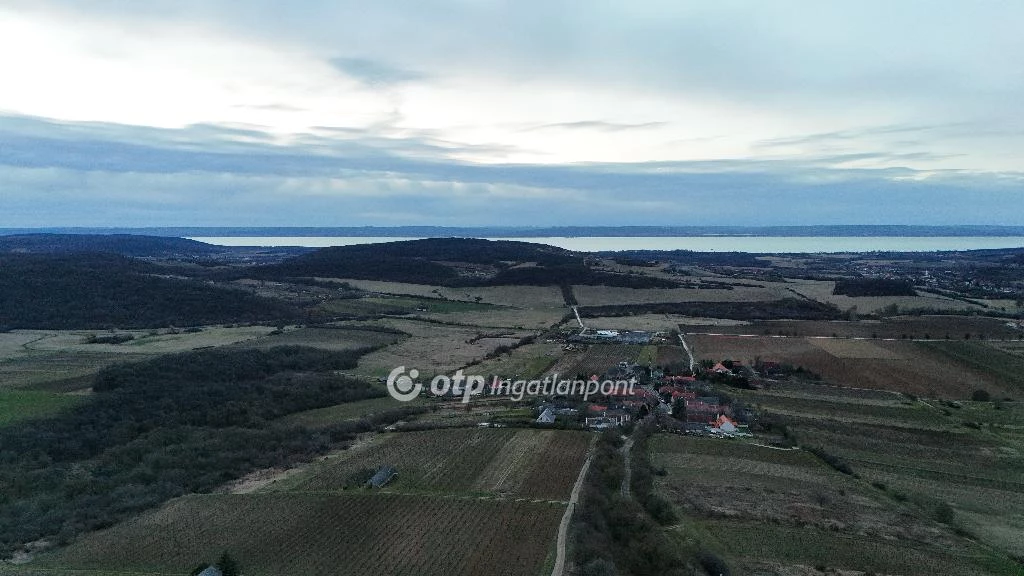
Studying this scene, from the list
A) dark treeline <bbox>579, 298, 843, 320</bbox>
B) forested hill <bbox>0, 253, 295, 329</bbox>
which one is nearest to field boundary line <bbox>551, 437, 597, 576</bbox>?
dark treeline <bbox>579, 298, 843, 320</bbox>

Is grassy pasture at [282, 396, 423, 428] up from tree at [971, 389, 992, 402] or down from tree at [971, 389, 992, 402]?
down

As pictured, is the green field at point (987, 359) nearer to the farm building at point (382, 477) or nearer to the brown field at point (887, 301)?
the brown field at point (887, 301)

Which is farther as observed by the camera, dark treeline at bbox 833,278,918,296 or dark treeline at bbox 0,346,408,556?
dark treeline at bbox 833,278,918,296

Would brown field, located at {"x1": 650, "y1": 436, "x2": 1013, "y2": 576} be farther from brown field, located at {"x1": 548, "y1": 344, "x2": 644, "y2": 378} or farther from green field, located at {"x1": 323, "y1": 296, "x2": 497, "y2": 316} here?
green field, located at {"x1": 323, "y1": 296, "x2": 497, "y2": 316}

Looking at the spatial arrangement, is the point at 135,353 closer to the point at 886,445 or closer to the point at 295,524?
the point at 295,524

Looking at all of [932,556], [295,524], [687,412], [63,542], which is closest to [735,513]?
[932,556]

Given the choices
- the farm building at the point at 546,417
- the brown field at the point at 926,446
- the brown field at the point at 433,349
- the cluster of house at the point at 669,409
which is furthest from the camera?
the brown field at the point at 433,349

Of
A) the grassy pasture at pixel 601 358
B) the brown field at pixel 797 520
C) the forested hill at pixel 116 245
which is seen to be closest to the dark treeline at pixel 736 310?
the grassy pasture at pixel 601 358
